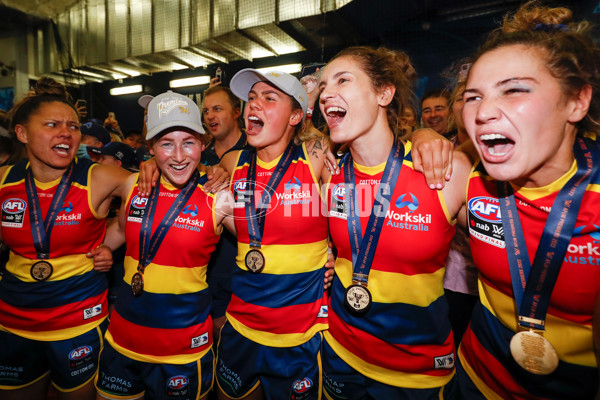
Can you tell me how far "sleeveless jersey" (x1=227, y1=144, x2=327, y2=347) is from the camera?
1.85 meters

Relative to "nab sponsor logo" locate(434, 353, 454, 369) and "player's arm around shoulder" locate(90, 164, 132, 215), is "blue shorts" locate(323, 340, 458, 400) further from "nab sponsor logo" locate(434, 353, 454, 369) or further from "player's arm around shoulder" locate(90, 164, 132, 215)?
"player's arm around shoulder" locate(90, 164, 132, 215)

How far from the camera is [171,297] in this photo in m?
1.89

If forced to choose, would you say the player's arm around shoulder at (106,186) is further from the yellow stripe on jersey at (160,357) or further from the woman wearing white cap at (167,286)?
the yellow stripe on jersey at (160,357)

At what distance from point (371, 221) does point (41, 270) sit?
7.30 ft

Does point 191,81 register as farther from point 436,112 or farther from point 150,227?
point 150,227

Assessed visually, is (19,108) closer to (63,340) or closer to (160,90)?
(63,340)

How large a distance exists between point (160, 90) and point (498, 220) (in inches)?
419

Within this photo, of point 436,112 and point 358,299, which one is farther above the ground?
point 436,112

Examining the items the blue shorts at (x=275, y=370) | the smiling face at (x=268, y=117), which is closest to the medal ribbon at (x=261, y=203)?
the smiling face at (x=268, y=117)

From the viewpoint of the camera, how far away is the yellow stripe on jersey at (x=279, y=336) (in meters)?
1.83

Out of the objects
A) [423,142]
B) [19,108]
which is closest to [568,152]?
[423,142]

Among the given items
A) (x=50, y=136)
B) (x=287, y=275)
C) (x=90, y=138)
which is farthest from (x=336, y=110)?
(x=90, y=138)

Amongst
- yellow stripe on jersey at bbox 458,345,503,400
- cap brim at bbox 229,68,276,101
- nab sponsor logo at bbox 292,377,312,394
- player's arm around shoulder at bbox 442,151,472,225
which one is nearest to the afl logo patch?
cap brim at bbox 229,68,276,101

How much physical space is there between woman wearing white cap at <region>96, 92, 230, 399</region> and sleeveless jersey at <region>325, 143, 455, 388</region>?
973mm
